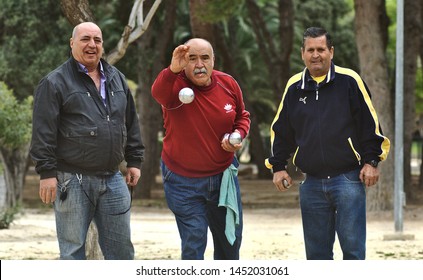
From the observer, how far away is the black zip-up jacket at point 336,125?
6902 millimetres

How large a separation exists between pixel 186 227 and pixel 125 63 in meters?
22.0

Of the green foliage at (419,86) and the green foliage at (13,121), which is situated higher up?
the green foliage at (419,86)

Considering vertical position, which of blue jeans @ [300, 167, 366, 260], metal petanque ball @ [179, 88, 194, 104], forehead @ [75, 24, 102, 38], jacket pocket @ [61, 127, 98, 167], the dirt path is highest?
forehead @ [75, 24, 102, 38]

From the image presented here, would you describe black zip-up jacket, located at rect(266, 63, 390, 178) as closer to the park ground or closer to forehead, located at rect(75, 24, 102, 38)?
forehead, located at rect(75, 24, 102, 38)

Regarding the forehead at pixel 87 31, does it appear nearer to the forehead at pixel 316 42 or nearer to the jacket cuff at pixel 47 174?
the jacket cuff at pixel 47 174

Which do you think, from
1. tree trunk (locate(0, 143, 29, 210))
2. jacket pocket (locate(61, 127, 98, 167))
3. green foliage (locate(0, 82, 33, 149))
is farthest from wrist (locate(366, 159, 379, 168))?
tree trunk (locate(0, 143, 29, 210))

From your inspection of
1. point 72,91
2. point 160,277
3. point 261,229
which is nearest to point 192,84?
point 72,91

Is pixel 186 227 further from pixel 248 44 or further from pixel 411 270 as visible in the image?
pixel 248 44

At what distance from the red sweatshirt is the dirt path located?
5.82 m

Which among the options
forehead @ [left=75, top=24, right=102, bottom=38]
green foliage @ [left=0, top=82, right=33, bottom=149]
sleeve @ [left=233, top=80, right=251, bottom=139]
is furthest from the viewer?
green foliage @ [left=0, top=82, right=33, bottom=149]

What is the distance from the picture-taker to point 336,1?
4422cm

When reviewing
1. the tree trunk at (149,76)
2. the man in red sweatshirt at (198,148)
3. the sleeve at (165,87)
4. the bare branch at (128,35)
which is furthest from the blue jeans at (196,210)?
the tree trunk at (149,76)

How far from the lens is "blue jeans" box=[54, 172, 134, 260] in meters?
6.74

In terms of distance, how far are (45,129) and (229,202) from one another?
4.25ft
